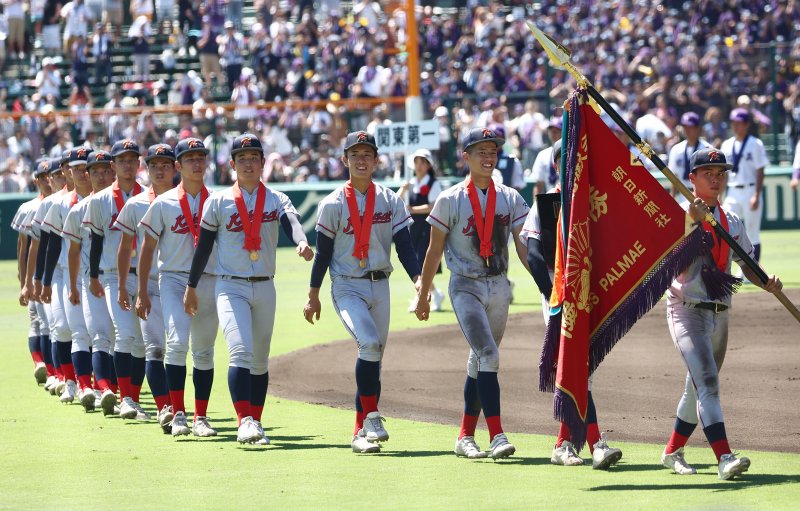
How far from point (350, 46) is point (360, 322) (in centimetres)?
2494

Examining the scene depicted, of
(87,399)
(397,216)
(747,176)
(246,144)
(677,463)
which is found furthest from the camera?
(747,176)

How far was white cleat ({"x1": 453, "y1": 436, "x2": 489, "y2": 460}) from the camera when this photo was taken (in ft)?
29.3

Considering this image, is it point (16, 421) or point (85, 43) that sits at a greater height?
point (85, 43)

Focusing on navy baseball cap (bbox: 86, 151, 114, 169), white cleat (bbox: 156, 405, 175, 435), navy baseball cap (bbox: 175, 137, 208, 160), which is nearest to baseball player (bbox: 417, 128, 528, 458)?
navy baseball cap (bbox: 175, 137, 208, 160)

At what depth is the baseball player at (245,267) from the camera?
9727 mm

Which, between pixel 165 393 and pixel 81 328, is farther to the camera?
pixel 81 328

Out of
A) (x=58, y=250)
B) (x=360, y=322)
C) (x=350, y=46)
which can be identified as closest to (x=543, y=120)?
(x=350, y=46)

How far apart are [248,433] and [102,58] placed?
88.1 feet

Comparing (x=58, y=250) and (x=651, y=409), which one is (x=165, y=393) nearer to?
(x=58, y=250)

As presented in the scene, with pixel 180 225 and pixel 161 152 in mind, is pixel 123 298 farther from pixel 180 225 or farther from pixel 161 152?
pixel 161 152

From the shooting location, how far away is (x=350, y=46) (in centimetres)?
3375

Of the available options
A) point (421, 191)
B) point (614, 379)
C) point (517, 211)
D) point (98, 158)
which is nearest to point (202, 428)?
point (517, 211)

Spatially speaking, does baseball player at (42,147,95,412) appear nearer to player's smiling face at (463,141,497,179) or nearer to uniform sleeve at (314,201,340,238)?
uniform sleeve at (314,201,340,238)

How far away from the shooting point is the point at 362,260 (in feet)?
31.4
